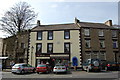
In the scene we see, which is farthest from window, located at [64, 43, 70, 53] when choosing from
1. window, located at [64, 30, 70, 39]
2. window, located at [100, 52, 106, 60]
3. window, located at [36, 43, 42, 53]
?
window, located at [100, 52, 106, 60]

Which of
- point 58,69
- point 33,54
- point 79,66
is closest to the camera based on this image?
point 58,69

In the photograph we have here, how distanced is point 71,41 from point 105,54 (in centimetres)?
745

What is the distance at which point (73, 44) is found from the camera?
27.5 metres

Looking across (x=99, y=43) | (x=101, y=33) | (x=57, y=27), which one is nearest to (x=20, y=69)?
(x=57, y=27)

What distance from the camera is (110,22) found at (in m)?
31.5

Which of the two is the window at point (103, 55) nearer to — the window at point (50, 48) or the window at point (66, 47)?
the window at point (66, 47)

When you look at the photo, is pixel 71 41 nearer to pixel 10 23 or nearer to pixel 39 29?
pixel 39 29

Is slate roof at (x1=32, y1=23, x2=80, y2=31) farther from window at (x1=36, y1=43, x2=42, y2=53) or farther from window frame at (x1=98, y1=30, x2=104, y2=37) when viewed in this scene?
window frame at (x1=98, y1=30, x2=104, y2=37)

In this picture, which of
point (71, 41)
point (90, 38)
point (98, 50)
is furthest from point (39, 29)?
point (98, 50)

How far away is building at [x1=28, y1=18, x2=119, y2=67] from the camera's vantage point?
2716 cm

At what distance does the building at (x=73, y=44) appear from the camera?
1069 inches

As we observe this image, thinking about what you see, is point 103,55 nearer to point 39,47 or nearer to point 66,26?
point 66,26

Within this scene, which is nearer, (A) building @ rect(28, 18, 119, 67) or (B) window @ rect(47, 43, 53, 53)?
(A) building @ rect(28, 18, 119, 67)

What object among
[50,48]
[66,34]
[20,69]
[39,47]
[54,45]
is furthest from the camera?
[39,47]
